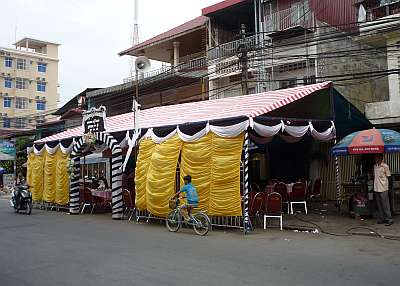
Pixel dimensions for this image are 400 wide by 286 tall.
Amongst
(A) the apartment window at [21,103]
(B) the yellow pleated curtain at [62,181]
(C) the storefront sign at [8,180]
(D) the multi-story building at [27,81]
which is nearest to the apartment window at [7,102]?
(D) the multi-story building at [27,81]

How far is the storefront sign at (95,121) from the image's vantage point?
16.8m

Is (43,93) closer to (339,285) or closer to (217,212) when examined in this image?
(217,212)

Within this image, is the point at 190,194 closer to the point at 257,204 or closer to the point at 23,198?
the point at 257,204

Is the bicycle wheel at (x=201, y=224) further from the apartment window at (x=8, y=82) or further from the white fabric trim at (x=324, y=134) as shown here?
the apartment window at (x=8, y=82)

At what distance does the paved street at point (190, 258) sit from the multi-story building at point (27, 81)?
55972 mm

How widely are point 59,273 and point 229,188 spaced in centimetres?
584

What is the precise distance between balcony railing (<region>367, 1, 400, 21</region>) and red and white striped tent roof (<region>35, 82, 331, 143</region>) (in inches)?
268

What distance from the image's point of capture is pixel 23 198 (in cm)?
1781

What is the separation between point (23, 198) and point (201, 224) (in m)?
9.42

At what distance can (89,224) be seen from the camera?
47.0 feet

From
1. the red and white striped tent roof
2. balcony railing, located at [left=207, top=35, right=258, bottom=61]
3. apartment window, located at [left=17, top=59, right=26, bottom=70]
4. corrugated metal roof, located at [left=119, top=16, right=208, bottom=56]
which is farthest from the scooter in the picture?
apartment window, located at [left=17, top=59, right=26, bottom=70]

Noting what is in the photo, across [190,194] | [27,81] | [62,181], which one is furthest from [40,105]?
[190,194]

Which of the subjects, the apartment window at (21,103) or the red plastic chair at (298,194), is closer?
the red plastic chair at (298,194)

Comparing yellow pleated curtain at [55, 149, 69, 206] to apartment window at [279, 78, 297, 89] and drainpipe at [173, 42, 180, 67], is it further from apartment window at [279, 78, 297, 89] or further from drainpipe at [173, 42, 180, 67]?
drainpipe at [173, 42, 180, 67]
